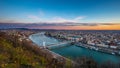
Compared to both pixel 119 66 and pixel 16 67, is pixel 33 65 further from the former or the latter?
pixel 119 66

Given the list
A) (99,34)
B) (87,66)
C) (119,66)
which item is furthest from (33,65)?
(99,34)

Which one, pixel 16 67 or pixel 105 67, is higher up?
pixel 16 67

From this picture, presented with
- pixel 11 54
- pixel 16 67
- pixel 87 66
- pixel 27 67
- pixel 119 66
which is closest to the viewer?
pixel 16 67

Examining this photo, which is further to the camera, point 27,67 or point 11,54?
point 11,54

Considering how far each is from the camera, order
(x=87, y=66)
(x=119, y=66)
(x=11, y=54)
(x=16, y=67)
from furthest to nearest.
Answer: (x=119, y=66) → (x=87, y=66) → (x=11, y=54) → (x=16, y=67)

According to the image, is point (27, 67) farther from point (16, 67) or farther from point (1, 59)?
point (1, 59)

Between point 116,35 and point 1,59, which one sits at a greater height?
point 1,59

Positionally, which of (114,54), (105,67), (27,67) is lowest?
(114,54)

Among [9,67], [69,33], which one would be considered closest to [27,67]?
[9,67]

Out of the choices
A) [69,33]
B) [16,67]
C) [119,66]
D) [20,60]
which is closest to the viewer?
[16,67]
